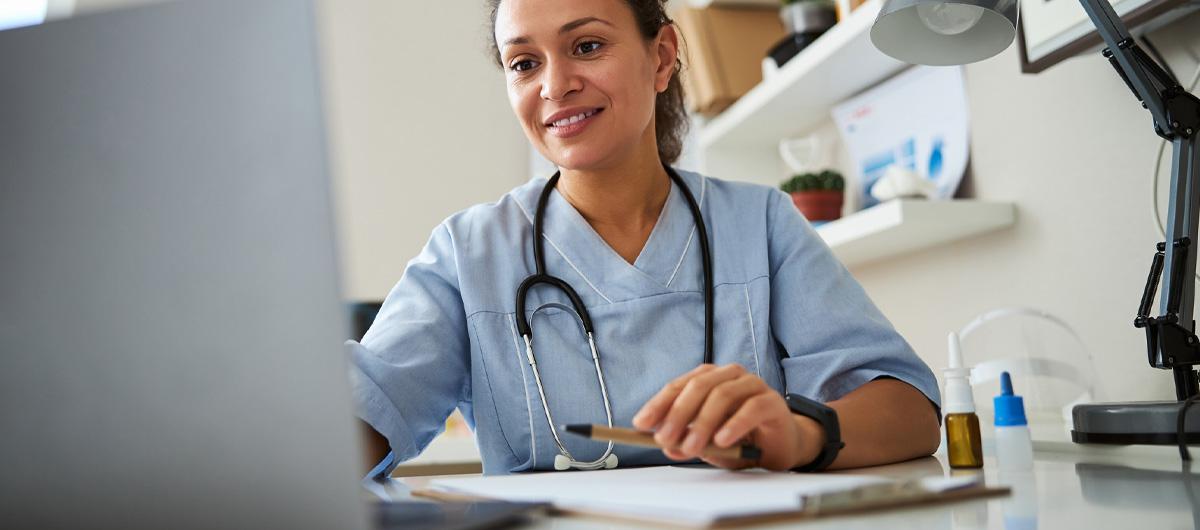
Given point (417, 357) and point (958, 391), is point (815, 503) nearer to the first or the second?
point (958, 391)

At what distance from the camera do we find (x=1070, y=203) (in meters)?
1.43

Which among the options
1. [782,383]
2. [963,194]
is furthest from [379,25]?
[782,383]

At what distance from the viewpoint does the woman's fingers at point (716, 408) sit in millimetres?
695

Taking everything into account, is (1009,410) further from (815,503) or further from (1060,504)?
(815,503)

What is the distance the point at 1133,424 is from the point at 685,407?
531mm

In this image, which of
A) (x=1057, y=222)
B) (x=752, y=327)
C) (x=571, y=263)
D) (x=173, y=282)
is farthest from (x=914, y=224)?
(x=173, y=282)

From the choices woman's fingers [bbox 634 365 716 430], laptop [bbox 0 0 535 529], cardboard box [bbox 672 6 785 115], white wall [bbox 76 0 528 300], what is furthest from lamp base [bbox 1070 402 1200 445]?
white wall [bbox 76 0 528 300]

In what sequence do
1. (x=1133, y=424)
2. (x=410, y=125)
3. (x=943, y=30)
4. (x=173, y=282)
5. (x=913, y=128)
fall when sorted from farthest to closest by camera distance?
1. (x=410, y=125)
2. (x=913, y=128)
3. (x=943, y=30)
4. (x=1133, y=424)
5. (x=173, y=282)

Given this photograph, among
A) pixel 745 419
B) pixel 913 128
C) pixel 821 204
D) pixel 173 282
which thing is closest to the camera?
pixel 173 282

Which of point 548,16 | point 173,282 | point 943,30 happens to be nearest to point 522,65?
point 548,16

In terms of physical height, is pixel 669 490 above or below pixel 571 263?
below

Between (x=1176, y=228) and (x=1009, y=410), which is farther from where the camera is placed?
(x=1176, y=228)

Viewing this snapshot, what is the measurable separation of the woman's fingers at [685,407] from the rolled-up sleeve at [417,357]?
15.5 inches

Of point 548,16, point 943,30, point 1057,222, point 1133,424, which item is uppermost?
point 548,16
